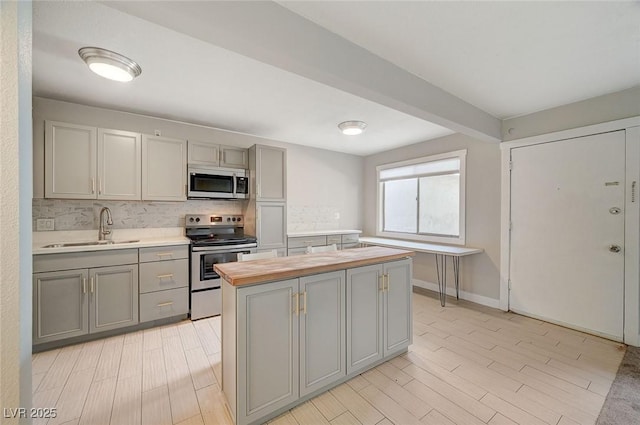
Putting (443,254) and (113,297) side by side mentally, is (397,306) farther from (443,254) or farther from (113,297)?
(113,297)

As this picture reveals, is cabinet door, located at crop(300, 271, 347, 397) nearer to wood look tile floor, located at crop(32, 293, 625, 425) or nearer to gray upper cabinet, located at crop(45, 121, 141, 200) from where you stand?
wood look tile floor, located at crop(32, 293, 625, 425)

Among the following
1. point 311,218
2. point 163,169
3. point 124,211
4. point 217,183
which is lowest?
point 311,218

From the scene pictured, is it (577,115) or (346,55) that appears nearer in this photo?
(346,55)

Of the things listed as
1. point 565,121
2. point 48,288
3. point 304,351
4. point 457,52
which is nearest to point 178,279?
point 48,288

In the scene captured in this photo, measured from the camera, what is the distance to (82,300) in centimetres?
243

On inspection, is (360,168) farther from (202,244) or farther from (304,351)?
(304,351)

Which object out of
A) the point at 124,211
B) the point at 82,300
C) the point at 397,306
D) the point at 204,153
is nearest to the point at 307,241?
the point at 204,153

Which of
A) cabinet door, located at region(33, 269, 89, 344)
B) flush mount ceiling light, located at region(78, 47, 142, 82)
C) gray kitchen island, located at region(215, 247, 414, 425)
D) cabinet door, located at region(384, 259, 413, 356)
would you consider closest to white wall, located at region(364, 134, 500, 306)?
cabinet door, located at region(384, 259, 413, 356)

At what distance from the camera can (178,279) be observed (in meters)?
2.91

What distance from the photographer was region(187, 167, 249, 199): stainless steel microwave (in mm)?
3244

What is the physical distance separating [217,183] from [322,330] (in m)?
2.47

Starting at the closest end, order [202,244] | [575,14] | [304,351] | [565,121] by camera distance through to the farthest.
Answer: [575,14] < [304,351] < [565,121] < [202,244]

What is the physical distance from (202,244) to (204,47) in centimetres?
205

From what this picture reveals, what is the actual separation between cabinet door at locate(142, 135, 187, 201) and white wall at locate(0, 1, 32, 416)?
2146 millimetres
